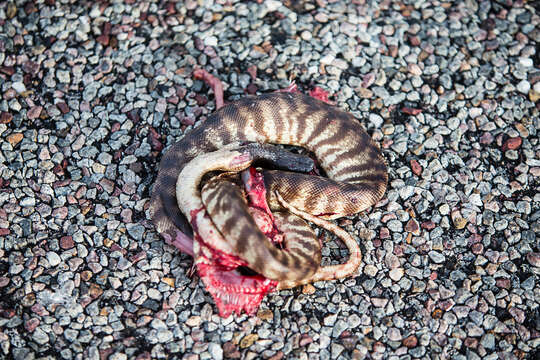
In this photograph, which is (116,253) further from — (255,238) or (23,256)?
(255,238)

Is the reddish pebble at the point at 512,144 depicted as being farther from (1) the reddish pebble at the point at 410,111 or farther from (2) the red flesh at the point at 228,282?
(2) the red flesh at the point at 228,282

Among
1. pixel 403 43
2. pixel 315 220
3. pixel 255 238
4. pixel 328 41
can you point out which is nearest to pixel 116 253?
pixel 255 238

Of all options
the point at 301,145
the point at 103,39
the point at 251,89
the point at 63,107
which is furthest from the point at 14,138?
the point at 301,145

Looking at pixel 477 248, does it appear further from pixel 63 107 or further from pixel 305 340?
pixel 63 107

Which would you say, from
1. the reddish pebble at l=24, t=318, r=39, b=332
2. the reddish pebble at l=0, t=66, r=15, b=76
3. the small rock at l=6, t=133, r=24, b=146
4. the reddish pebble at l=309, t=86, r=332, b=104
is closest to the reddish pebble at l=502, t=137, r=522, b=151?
the reddish pebble at l=309, t=86, r=332, b=104

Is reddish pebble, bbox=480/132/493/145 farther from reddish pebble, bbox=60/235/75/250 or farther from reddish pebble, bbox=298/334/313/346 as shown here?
reddish pebble, bbox=60/235/75/250
